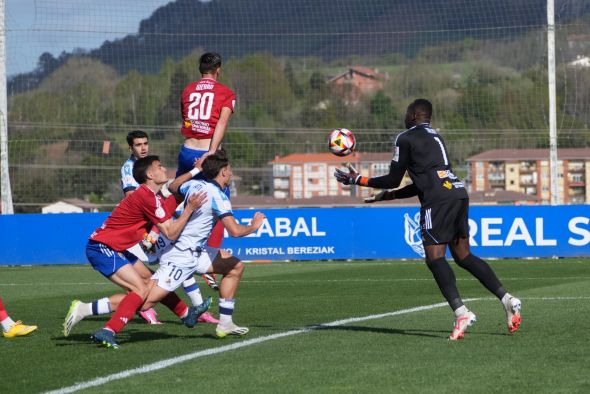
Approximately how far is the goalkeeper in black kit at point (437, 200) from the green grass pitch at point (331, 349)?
1.43ft

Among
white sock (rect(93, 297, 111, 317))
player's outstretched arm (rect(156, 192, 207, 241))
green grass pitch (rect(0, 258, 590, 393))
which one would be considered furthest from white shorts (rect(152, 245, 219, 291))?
white sock (rect(93, 297, 111, 317))

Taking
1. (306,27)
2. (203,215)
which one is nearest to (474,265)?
(203,215)

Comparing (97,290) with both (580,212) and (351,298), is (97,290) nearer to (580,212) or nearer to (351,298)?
(351,298)

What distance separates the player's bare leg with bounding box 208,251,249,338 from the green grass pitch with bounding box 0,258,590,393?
0.20 metres

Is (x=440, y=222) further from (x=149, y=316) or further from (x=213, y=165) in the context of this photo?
(x=149, y=316)

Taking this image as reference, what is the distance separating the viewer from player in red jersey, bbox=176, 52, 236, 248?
1108 centimetres

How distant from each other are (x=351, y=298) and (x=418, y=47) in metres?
28.0

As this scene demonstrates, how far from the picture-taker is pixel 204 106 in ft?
36.4

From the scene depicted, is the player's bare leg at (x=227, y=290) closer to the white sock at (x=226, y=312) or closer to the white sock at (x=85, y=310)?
the white sock at (x=226, y=312)

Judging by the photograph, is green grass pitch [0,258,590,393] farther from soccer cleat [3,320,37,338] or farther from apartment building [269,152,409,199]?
apartment building [269,152,409,199]

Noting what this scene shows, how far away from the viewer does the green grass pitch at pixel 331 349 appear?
21.6 ft

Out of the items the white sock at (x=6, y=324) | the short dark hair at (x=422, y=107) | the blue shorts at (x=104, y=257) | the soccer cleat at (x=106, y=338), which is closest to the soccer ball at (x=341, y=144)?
the short dark hair at (x=422, y=107)

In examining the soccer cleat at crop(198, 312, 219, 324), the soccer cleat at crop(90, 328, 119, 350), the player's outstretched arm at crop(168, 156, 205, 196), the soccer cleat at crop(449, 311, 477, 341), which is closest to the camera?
the soccer cleat at crop(90, 328, 119, 350)

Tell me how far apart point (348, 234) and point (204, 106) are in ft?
46.8
